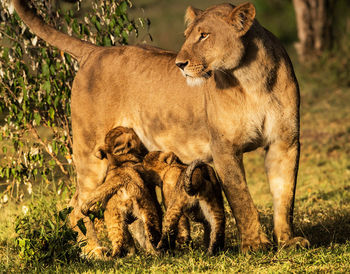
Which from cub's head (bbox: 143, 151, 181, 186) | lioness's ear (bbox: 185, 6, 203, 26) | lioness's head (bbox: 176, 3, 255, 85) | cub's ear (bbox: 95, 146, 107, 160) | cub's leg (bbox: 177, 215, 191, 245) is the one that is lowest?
cub's leg (bbox: 177, 215, 191, 245)

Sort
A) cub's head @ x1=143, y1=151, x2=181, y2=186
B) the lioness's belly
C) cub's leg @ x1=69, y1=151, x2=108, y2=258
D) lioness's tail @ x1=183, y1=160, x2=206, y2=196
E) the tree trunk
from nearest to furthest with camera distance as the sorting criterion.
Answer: lioness's tail @ x1=183, y1=160, x2=206, y2=196
cub's head @ x1=143, y1=151, x2=181, y2=186
the lioness's belly
cub's leg @ x1=69, y1=151, x2=108, y2=258
the tree trunk

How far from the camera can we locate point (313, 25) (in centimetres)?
1533

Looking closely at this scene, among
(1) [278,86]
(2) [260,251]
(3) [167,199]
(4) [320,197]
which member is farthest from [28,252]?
(4) [320,197]

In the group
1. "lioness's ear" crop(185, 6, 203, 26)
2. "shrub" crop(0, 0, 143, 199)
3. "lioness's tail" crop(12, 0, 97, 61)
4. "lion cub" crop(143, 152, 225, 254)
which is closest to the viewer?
"lion cub" crop(143, 152, 225, 254)

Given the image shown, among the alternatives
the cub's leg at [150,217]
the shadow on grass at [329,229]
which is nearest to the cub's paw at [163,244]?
the cub's leg at [150,217]

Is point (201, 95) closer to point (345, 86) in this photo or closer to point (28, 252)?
point (28, 252)

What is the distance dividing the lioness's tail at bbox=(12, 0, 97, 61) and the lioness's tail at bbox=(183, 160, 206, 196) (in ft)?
6.31

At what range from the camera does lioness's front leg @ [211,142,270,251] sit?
4695 mm

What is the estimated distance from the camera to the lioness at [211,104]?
4.55 meters

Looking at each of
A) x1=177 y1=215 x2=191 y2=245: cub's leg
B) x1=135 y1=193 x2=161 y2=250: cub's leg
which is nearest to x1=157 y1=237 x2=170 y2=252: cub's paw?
x1=135 y1=193 x2=161 y2=250: cub's leg

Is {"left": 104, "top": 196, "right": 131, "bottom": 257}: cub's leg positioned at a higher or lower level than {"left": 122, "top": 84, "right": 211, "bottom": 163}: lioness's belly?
lower

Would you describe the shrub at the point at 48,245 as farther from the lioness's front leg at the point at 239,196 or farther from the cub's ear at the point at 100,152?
the lioness's front leg at the point at 239,196

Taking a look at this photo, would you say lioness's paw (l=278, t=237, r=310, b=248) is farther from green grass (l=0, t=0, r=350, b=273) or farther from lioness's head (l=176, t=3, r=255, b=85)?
lioness's head (l=176, t=3, r=255, b=85)

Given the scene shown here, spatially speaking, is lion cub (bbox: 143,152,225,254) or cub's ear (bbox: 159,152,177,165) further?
cub's ear (bbox: 159,152,177,165)
